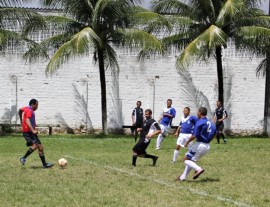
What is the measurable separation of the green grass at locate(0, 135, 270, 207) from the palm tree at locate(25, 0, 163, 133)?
8038mm

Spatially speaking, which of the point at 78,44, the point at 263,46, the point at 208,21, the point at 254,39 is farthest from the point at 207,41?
the point at 78,44

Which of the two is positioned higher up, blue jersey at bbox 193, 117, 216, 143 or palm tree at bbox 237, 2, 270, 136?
palm tree at bbox 237, 2, 270, 136

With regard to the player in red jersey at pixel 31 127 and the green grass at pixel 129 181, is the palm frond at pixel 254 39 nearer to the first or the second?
the green grass at pixel 129 181

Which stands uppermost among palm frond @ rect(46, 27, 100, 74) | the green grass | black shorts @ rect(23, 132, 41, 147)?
palm frond @ rect(46, 27, 100, 74)

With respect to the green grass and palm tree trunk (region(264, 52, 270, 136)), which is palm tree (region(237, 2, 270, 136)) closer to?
palm tree trunk (region(264, 52, 270, 136))

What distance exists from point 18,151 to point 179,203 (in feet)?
35.7

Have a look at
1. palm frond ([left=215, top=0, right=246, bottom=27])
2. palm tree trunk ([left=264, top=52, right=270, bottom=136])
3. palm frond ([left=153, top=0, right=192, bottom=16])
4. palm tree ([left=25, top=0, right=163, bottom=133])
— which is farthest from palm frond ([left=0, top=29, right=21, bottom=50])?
palm tree trunk ([left=264, top=52, right=270, bottom=136])

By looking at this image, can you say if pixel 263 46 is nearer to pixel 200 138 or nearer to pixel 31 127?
pixel 31 127

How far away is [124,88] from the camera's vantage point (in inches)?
1176

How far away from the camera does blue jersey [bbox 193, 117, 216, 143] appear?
12031mm

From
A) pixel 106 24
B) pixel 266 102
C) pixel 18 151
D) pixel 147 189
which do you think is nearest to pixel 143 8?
pixel 106 24

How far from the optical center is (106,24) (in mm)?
26922

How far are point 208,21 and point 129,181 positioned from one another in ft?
55.4

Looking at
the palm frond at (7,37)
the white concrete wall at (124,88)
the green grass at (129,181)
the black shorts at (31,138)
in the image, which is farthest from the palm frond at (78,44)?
Result: the black shorts at (31,138)
